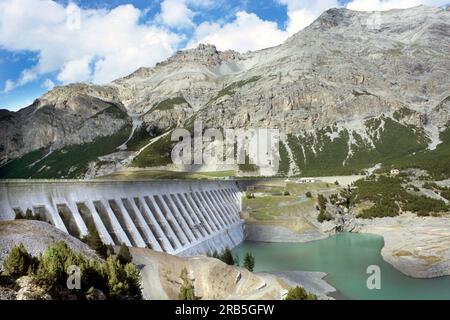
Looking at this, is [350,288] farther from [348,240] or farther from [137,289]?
[348,240]

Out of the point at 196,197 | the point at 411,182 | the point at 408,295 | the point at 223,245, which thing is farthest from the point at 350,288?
the point at 411,182

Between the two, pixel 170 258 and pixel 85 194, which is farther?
pixel 85 194

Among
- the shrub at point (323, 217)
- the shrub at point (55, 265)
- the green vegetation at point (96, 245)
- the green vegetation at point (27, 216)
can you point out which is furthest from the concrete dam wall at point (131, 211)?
the shrub at point (323, 217)

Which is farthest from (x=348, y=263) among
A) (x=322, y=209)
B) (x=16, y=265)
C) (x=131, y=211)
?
(x=16, y=265)

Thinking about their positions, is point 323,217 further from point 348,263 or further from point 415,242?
point 348,263

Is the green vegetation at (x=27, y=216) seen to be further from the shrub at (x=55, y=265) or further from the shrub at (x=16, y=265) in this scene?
the shrub at (x=16, y=265)
